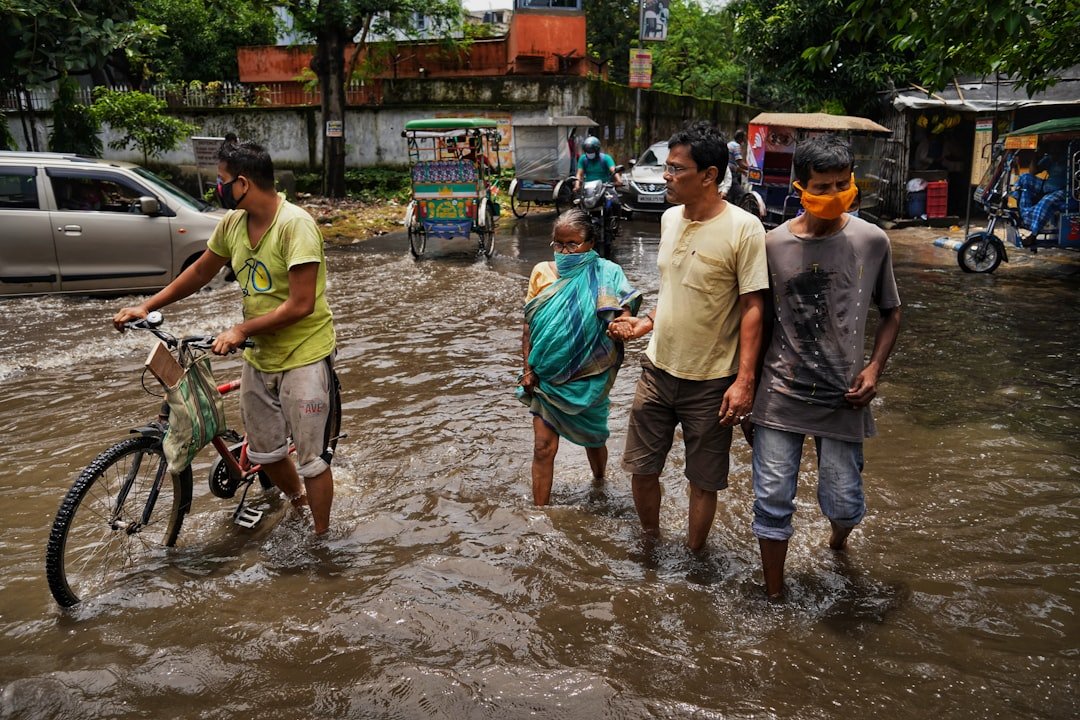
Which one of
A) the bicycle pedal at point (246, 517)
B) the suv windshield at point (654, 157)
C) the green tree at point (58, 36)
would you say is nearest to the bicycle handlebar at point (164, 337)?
the bicycle pedal at point (246, 517)

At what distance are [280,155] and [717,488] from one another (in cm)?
2028

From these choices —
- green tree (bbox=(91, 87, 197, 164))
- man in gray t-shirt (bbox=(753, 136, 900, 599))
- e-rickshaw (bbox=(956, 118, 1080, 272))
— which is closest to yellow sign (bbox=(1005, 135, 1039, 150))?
e-rickshaw (bbox=(956, 118, 1080, 272))

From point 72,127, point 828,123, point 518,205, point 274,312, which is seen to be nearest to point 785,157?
point 828,123

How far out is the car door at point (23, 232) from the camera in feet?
29.7

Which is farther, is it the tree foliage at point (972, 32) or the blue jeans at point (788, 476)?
the tree foliage at point (972, 32)

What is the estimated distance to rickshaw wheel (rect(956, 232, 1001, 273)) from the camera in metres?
11.4

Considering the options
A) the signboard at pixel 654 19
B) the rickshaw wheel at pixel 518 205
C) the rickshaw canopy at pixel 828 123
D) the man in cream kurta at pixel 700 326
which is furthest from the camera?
the signboard at pixel 654 19

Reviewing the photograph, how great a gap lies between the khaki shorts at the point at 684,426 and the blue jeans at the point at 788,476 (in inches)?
8.0

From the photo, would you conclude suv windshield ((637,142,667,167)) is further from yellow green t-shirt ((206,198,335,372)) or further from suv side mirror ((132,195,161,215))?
yellow green t-shirt ((206,198,335,372))

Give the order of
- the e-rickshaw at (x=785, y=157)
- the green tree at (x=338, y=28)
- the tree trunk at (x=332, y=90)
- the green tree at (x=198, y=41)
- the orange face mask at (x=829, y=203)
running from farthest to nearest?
the green tree at (x=198, y=41), the tree trunk at (x=332, y=90), the e-rickshaw at (x=785, y=157), the green tree at (x=338, y=28), the orange face mask at (x=829, y=203)

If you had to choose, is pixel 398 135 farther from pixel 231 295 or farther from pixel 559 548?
pixel 559 548

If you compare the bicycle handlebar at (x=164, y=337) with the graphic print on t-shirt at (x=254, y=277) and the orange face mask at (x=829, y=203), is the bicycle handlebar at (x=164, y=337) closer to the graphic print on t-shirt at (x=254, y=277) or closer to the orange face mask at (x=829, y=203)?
the graphic print on t-shirt at (x=254, y=277)

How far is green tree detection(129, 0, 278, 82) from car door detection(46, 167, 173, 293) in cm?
1630

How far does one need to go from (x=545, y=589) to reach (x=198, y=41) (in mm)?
26902
